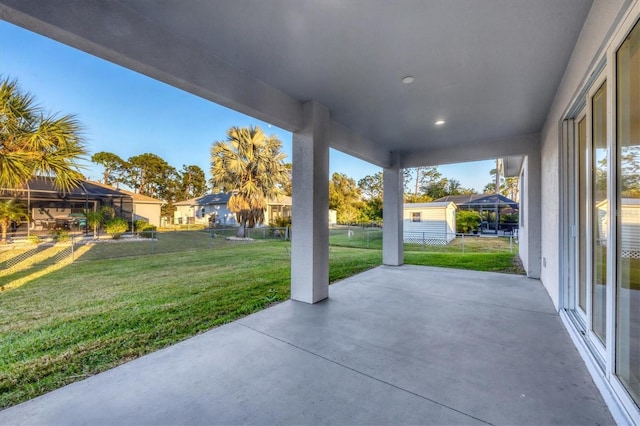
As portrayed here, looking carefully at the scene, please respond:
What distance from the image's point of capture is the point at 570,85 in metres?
2.67

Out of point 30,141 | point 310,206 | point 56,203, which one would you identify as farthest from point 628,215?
point 56,203

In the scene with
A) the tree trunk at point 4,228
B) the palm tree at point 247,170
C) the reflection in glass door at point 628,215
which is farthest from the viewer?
the palm tree at point 247,170

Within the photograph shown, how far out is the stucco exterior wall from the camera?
1711 millimetres

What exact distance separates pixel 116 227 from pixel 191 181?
12.9 feet

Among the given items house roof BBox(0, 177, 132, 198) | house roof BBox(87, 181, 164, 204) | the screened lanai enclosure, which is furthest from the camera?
house roof BBox(87, 181, 164, 204)

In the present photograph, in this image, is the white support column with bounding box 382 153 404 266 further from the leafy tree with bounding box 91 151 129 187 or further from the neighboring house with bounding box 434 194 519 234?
the neighboring house with bounding box 434 194 519 234

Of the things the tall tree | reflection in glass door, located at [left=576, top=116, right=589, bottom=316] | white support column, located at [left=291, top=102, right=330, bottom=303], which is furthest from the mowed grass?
reflection in glass door, located at [left=576, top=116, right=589, bottom=316]

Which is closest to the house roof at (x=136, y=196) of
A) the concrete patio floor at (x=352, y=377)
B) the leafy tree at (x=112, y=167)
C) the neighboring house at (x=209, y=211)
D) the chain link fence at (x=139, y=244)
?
the leafy tree at (x=112, y=167)

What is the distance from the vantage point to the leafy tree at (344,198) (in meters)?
17.1

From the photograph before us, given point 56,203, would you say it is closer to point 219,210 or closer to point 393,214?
point 393,214

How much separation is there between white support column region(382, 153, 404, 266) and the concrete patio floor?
10.1 ft

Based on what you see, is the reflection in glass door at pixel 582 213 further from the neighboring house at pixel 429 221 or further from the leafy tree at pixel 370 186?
the leafy tree at pixel 370 186

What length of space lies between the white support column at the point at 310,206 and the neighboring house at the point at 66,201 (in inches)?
130

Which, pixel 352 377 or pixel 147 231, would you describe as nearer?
pixel 352 377
